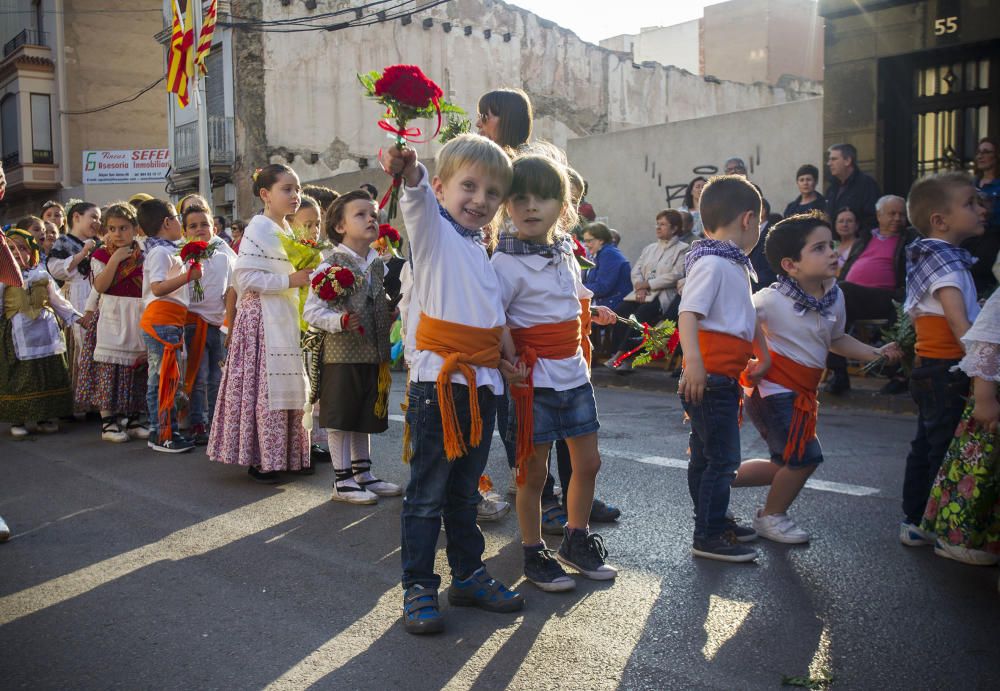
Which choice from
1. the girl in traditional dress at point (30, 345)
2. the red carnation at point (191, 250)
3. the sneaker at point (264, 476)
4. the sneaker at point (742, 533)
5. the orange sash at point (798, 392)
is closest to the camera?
the orange sash at point (798, 392)

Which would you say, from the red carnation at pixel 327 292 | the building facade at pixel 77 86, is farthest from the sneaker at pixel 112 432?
the building facade at pixel 77 86

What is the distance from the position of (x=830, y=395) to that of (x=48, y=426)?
7.39m

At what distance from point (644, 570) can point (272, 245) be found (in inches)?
130

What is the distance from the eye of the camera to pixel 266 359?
6.39 metres

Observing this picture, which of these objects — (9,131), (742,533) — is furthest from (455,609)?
(9,131)

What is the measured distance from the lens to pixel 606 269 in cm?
1082

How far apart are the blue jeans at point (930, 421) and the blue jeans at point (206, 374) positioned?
5.30 meters

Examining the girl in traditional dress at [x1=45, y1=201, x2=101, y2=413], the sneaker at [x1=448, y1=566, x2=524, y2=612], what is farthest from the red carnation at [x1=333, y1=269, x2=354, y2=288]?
the girl in traditional dress at [x1=45, y1=201, x2=101, y2=413]

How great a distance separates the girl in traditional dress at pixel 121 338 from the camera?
8.23 m

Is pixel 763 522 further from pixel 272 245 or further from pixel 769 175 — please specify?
pixel 769 175

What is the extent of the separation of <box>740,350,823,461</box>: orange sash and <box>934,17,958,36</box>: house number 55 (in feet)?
30.5

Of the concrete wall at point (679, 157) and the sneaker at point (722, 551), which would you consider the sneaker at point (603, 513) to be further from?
the concrete wall at point (679, 157)

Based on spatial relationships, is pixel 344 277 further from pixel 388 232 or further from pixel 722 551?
pixel 722 551

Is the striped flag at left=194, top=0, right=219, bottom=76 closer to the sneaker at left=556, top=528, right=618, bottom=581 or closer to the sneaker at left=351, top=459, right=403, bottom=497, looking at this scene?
the sneaker at left=351, top=459, right=403, bottom=497
